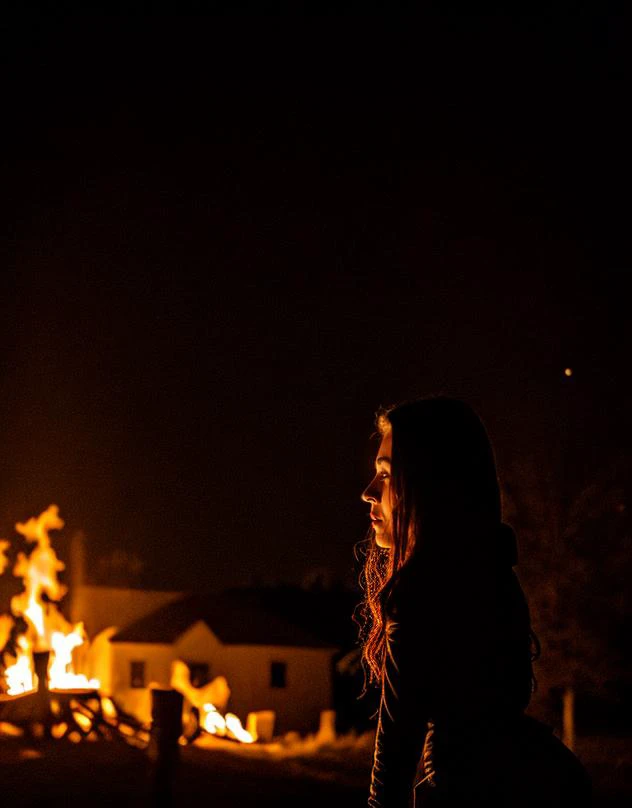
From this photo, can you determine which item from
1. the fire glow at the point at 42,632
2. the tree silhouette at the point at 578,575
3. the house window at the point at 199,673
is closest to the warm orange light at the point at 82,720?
the fire glow at the point at 42,632

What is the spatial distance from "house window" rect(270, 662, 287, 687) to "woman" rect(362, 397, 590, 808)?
62.8ft

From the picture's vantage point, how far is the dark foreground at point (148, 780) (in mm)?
8391

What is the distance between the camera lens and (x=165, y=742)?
6.39 meters

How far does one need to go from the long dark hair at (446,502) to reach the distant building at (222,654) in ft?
60.5

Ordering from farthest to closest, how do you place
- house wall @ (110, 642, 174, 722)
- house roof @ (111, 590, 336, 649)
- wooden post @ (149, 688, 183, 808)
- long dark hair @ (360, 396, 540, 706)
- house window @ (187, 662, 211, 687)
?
house wall @ (110, 642, 174, 722) → house roof @ (111, 590, 336, 649) → house window @ (187, 662, 211, 687) → wooden post @ (149, 688, 183, 808) → long dark hair @ (360, 396, 540, 706)

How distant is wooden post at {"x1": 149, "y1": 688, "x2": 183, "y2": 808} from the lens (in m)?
6.16

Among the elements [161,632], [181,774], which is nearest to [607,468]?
[181,774]

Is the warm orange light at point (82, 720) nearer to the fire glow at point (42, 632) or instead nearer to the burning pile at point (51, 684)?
the burning pile at point (51, 684)

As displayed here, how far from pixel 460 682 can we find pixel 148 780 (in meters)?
7.48

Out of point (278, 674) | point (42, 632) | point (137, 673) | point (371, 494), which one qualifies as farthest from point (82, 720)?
point (137, 673)

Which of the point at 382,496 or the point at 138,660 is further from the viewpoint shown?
the point at 138,660

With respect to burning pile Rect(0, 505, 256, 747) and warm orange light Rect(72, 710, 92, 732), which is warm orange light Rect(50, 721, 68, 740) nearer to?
burning pile Rect(0, 505, 256, 747)

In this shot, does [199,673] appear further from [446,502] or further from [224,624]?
[446,502]

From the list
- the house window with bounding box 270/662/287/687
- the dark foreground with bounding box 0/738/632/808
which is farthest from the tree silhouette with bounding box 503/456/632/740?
the house window with bounding box 270/662/287/687
